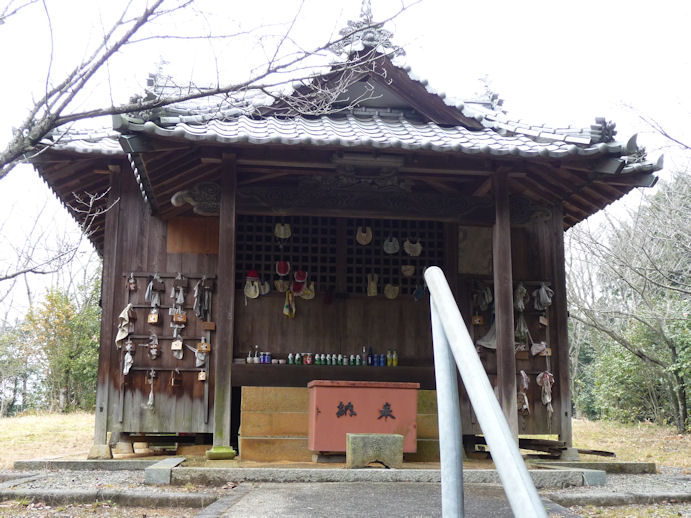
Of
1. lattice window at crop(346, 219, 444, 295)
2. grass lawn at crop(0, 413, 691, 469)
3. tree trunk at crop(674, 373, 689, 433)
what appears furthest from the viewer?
A: tree trunk at crop(674, 373, 689, 433)

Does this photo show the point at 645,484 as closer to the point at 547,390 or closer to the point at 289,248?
the point at 547,390

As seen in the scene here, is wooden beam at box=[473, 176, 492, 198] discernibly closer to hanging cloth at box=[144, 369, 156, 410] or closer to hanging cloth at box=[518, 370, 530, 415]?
hanging cloth at box=[518, 370, 530, 415]

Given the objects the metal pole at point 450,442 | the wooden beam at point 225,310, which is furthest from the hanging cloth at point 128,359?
the metal pole at point 450,442

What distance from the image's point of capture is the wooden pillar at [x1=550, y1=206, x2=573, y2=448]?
33.2ft

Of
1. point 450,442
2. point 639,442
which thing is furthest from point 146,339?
point 639,442

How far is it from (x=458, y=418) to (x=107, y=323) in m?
7.97

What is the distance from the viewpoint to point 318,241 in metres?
10.8

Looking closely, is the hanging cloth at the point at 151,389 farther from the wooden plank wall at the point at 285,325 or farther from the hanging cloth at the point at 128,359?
the hanging cloth at the point at 128,359

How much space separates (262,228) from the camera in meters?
10.7

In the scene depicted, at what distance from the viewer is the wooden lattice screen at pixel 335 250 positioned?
10.6m

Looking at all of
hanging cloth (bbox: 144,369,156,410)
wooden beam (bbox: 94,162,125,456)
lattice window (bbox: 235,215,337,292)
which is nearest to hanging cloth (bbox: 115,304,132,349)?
wooden beam (bbox: 94,162,125,456)

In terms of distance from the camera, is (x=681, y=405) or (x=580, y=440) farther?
(x=681, y=405)

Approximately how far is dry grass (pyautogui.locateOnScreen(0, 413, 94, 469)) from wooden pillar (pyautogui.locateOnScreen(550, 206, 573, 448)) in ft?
24.3

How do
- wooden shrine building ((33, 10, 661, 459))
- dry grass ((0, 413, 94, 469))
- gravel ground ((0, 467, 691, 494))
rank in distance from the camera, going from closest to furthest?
gravel ground ((0, 467, 691, 494)) → wooden shrine building ((33, 10, 661, 459)) → dry grass ((0, 413, 94, 469))
